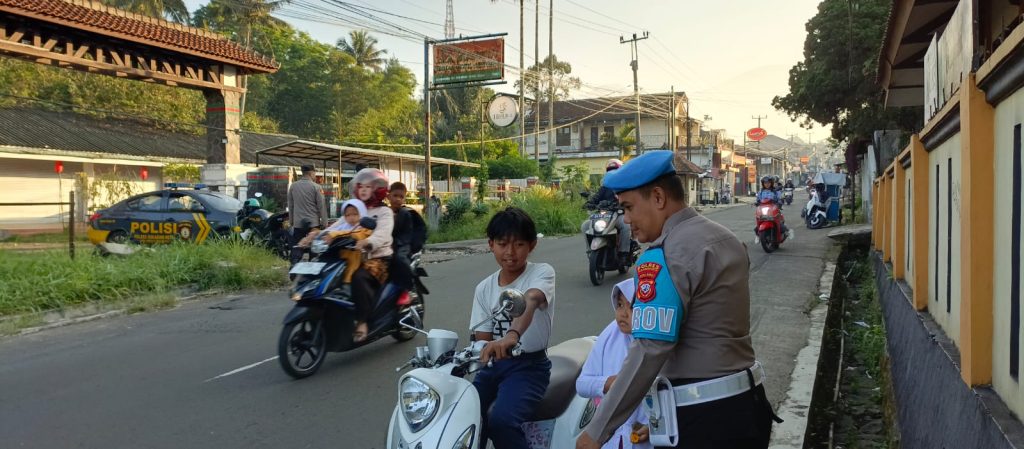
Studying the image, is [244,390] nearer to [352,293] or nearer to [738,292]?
[352,293]

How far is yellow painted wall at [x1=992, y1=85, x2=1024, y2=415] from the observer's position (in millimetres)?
2350

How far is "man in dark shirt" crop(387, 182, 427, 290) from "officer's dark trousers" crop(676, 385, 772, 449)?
4.34 metres

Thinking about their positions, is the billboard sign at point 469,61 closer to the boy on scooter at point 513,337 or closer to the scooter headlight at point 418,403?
the boy on scooter at point 513,337

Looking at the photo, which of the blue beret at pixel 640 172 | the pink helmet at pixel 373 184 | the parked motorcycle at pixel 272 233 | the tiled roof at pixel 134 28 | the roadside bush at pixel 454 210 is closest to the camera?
the blue beret at pixel 640 172

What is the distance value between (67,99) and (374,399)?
29192 millimetres

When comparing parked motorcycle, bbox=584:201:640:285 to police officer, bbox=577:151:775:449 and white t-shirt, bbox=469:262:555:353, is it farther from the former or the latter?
police officer, bbox=577:151:775:449

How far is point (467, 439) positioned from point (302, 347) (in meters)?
3.42

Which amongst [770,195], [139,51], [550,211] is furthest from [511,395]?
[550,211]

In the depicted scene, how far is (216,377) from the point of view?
5.62 metres

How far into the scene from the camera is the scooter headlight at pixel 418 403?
2.41 m

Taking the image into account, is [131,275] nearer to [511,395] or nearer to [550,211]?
[511,395]

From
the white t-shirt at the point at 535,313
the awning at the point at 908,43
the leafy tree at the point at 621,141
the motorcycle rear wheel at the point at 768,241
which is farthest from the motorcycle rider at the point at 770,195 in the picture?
the leafy tree at the point at 621,141

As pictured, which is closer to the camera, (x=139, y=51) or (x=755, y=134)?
(x=139, y=51)

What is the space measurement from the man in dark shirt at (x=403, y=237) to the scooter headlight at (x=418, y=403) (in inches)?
145
